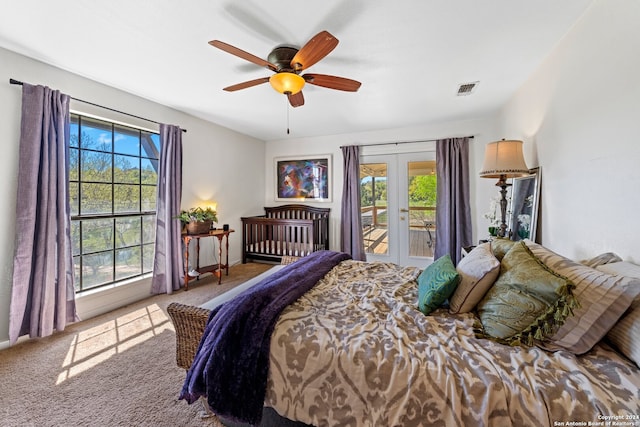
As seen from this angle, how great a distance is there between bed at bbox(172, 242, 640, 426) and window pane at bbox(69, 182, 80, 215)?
2.35m

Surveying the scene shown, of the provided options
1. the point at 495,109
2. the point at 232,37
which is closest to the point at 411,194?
the point at 495,109

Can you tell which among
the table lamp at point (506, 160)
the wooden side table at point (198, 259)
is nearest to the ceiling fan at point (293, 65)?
the table lamp at point (506, 160)

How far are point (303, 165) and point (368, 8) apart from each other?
3468 mm

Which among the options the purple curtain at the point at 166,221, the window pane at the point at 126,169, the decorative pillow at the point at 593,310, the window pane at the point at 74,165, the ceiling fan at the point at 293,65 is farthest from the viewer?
the purple curtain at the point at 166,221

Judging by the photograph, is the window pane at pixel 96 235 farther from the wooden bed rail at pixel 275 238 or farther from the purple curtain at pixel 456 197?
the purple curtain at pixel 456 197

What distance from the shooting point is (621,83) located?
1361mm

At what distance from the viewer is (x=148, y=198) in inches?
128

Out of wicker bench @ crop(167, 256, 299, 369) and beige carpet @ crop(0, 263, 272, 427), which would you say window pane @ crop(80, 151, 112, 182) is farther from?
wicker bench @ crop(167, 256, 299, 369)

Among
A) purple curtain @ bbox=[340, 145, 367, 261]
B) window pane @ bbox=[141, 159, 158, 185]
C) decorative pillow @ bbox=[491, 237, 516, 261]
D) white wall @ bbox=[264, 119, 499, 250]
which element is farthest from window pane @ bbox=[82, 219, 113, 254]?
decorative pillow @ bbox=[491, 237, 516, 261]

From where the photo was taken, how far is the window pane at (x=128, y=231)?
2984 mm

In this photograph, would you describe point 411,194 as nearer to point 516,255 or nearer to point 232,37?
point 516,255

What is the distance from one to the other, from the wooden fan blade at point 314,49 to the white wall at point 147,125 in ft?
7.31

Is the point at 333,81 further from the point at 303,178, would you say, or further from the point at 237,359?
the point at 303,178

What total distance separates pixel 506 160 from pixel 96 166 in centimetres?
411
